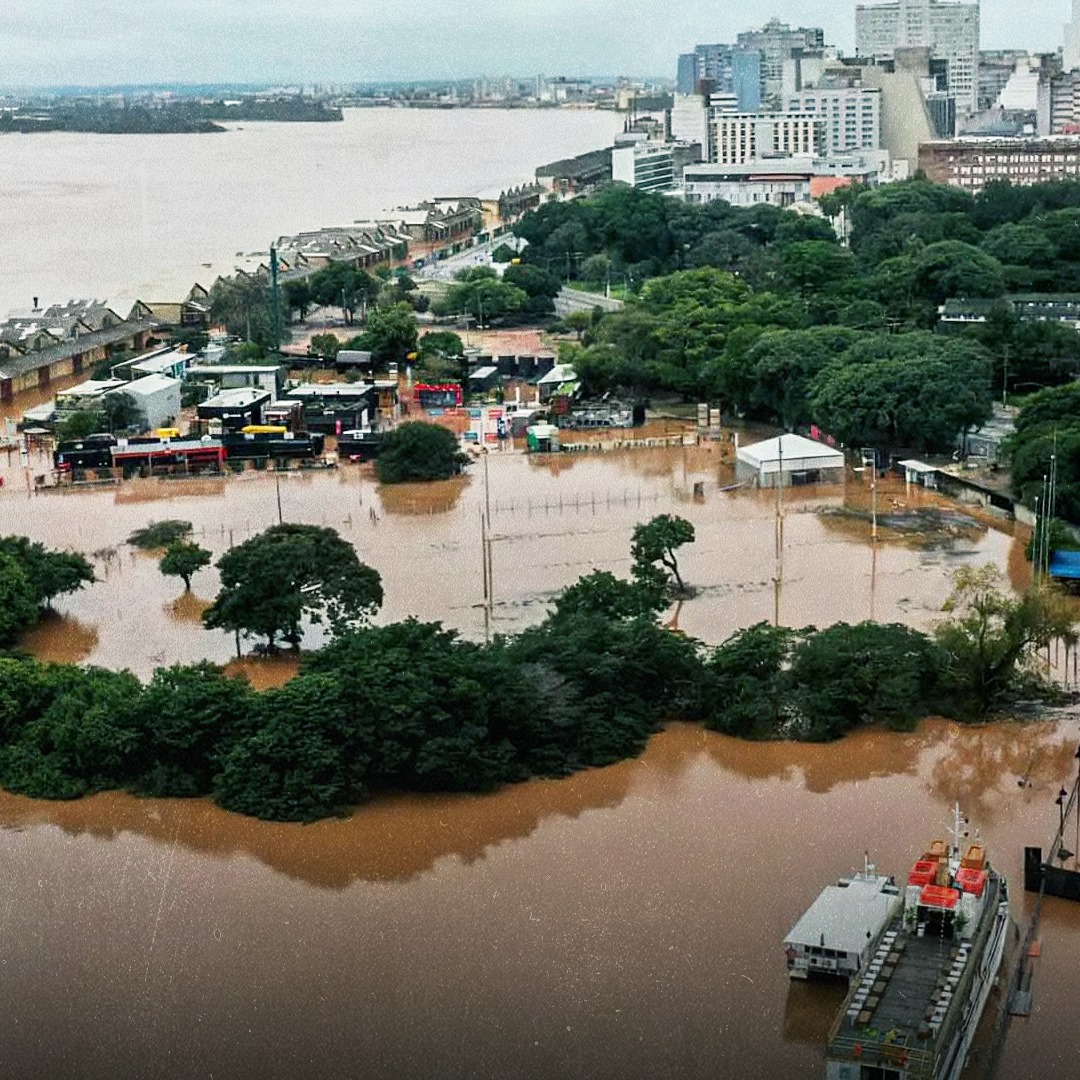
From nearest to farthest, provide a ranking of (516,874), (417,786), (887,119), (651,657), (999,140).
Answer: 1. (516,874)
2. (417,786)
3. (651,657)
4. (999,140)
5. (887,119)

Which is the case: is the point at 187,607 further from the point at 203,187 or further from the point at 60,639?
the point at 203,187

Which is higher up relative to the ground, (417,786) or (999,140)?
(999,140)

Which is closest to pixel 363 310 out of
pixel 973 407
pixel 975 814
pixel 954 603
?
pixel 973 407

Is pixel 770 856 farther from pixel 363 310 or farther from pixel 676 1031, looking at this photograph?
pixel 363 310

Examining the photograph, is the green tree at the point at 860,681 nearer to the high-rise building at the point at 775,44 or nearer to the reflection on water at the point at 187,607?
the reflection on water at the point at 187,607

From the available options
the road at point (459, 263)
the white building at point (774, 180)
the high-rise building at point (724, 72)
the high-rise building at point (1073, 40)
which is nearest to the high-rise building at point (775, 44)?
the high-rise building at point (724, 72)
